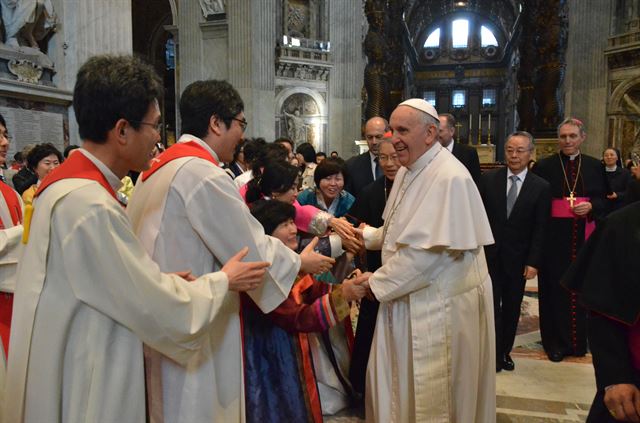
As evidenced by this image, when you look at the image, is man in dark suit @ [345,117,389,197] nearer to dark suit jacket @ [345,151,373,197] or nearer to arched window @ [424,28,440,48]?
dark suit jacket @ [345,151,373,197]

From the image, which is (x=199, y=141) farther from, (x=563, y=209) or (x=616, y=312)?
(x=563, y=209)

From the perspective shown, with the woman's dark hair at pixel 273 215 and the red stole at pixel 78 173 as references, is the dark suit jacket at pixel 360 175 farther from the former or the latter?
the red stole at pixel 78 173

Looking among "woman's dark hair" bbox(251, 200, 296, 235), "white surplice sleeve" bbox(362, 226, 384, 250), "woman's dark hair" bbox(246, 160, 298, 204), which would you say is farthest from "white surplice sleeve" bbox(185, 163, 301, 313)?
"white surplice sleeve" bbox(362, 226, 384, 250)

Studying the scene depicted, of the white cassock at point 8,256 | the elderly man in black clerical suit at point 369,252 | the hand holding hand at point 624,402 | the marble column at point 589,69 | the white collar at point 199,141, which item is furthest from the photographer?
the marble column at point 589,69

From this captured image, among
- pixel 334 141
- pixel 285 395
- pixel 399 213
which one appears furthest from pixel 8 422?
pixel 334 141

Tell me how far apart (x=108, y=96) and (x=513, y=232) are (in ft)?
11.5

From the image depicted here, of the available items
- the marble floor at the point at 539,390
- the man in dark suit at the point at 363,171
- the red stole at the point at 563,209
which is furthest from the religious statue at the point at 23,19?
the red stole at the point at 563,209

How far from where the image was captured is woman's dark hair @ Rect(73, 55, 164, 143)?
1446 millimetres

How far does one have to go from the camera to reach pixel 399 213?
2.63 meters

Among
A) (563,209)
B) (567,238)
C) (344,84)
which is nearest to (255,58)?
(344,84)

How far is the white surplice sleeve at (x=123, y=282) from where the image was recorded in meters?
1.33

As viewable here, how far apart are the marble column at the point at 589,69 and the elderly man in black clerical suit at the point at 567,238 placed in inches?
388

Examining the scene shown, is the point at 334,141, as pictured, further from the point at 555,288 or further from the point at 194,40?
the point at 555,288

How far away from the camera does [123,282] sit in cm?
136
